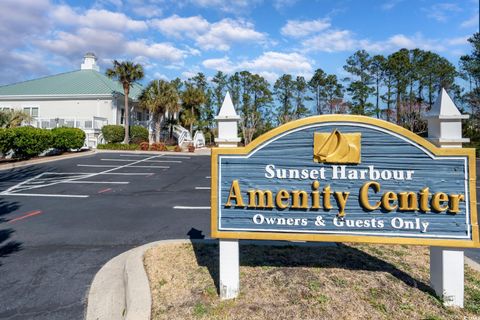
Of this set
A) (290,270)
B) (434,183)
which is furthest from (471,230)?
(290,270)

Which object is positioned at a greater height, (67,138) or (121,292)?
(67,138)

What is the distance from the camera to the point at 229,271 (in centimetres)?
344

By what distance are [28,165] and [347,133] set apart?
18.5 metres

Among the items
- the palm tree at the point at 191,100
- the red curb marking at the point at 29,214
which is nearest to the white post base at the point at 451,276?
the red curb marking at the point at 29,214

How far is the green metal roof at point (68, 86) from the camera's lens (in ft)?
94.6

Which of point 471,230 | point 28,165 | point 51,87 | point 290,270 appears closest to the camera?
point 471,230

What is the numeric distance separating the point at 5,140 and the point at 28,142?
120cm

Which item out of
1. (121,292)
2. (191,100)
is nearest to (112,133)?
(191,100)

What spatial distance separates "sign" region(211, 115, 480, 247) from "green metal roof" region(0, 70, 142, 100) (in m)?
28.2

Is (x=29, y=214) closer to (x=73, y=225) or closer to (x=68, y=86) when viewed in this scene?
(x=73, y=225)

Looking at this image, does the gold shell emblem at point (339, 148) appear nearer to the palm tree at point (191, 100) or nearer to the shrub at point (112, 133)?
the shrub at point (112, 133)

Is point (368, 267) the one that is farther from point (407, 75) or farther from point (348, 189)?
point (407, 75)

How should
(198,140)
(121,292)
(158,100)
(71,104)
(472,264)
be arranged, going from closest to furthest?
(121,292), (472,264), (71,104), (158,100), (198,140)

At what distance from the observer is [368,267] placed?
4172mm
